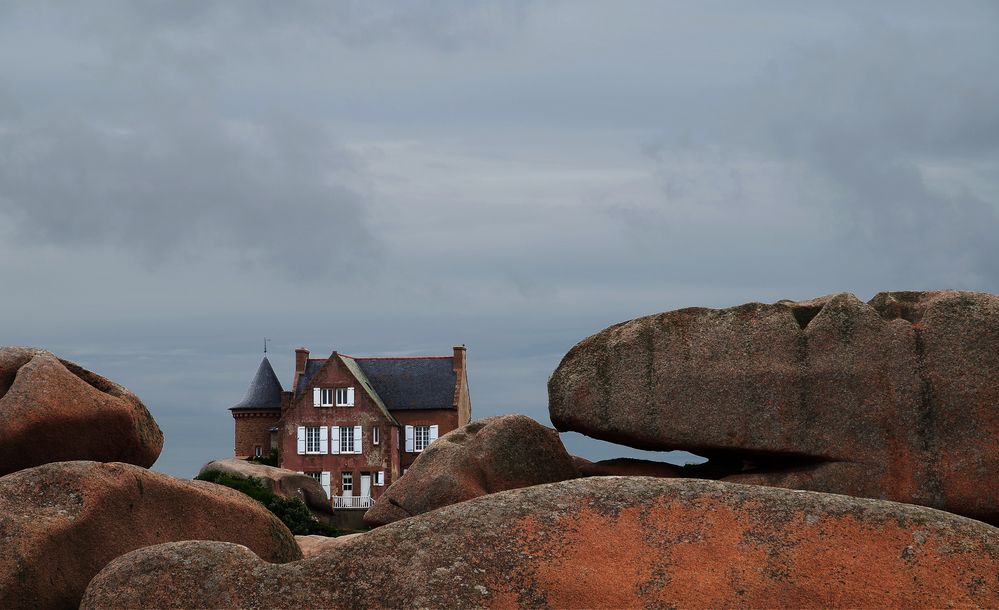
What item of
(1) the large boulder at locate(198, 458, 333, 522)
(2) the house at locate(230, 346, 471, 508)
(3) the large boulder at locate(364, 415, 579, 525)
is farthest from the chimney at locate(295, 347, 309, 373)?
(3) the large boulder at locate(364, 415, 579, 525)

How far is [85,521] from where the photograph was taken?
15.8m

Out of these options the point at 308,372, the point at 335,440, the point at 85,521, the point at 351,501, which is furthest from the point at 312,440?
the point at 85,521

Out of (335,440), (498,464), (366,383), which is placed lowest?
(498,464)

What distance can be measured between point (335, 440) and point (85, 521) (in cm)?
6566

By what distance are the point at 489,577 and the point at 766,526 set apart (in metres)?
2.95

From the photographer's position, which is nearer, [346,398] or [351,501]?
[351,501]

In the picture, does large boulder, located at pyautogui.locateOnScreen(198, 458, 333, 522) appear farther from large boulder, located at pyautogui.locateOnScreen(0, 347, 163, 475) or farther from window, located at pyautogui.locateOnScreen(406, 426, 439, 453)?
large boulder, located at pyautogui.locateOnScreen(0, 347, 163, 475)

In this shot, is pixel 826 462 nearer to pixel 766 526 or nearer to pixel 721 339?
pixel 721 339

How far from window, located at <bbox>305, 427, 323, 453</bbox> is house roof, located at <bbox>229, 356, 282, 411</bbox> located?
527cm

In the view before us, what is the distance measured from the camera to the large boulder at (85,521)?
1531 centimetres

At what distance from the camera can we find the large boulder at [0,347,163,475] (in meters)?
18.3

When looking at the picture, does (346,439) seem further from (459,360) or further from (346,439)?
(459,360)

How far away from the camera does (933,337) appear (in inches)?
770

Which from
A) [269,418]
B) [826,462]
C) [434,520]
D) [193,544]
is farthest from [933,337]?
[269,418]
